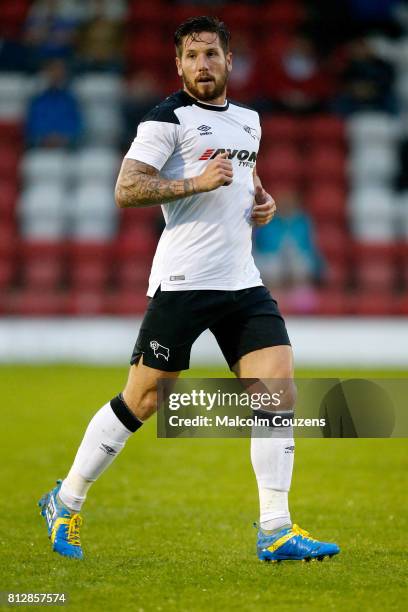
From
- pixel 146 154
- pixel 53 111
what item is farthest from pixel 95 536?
pixel 53 111

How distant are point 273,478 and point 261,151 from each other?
11216mm

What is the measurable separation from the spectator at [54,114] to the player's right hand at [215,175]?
1101 cm

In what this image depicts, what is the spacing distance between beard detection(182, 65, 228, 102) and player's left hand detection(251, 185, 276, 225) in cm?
47

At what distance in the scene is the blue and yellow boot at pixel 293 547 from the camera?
512cm

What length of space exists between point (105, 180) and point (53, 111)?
1.11m

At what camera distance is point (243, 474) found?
7805 millimetres

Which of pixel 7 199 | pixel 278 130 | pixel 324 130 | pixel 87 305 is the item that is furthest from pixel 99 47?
pixel 87 305

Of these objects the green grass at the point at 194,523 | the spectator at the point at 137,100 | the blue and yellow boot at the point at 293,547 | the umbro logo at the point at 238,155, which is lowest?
the green grass at the point at 194,523

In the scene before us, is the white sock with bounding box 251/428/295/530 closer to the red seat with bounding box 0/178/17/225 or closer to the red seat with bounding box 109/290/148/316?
the red seat with bounding box 109/290/148/316

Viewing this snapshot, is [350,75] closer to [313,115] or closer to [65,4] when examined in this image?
[313,115]

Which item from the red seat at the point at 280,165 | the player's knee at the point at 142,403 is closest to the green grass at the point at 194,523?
the player's knee at the point at 142,403

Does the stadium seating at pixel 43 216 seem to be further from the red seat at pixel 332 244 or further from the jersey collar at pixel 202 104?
the jersey collar at pixel 202 104

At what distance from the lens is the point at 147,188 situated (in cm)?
503

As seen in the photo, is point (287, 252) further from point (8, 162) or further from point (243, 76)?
point (8, 162)
